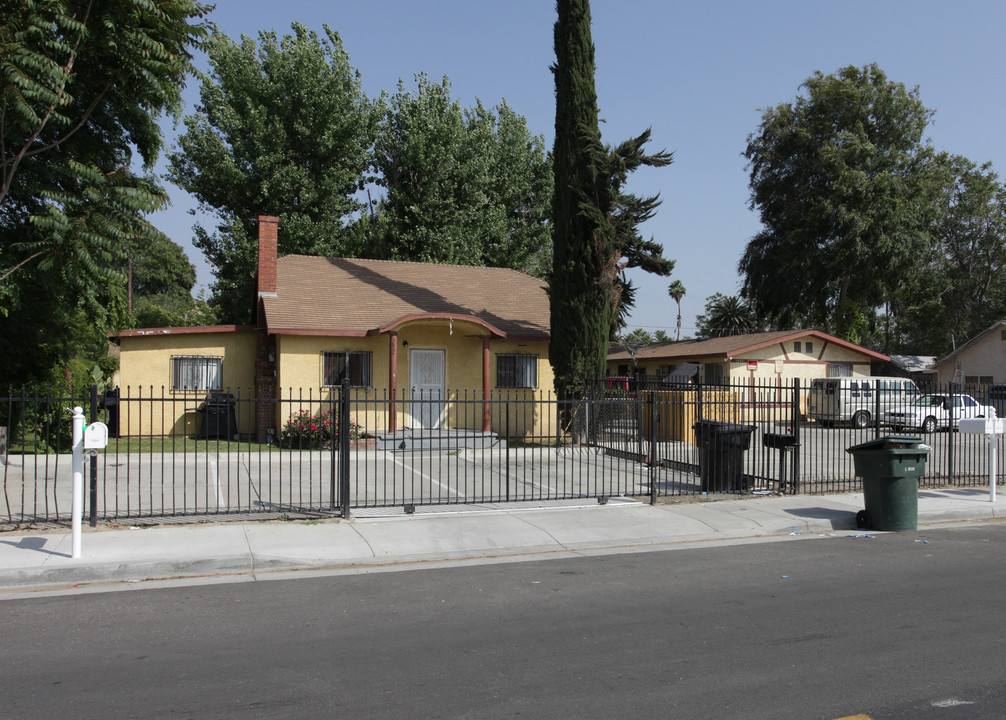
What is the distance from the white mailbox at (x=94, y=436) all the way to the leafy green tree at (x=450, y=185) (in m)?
24.4

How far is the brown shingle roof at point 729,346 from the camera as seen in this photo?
1155 inches

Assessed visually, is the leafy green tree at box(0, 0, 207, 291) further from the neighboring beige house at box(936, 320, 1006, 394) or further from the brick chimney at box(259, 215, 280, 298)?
the neighboring beige house at box(936, 320, 1006, 394)

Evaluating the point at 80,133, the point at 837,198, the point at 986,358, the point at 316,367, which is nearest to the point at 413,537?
the point at 80,133

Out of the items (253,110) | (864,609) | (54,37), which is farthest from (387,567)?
(253,110)

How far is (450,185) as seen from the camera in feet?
108

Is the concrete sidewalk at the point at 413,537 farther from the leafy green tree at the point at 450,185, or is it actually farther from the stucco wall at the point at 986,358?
the stucco wall at the point at 986,358

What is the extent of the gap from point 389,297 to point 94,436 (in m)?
14.7

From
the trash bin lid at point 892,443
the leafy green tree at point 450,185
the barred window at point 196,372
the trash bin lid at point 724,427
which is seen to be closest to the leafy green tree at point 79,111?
the barred window at point 196,372

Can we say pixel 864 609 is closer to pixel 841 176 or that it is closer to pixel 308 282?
pixel 308 282

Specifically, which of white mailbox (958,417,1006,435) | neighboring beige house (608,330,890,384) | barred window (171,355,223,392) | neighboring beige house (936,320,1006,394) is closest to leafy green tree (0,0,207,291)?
→ barred window (171,355,223,392)

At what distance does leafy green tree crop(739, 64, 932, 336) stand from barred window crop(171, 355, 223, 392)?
103 feet

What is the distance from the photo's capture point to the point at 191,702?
4609 millimetres

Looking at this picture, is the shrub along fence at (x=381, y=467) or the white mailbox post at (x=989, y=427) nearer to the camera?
the shrub along fence at (x=381, y=467)

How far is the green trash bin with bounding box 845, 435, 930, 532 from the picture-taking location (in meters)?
10.2
